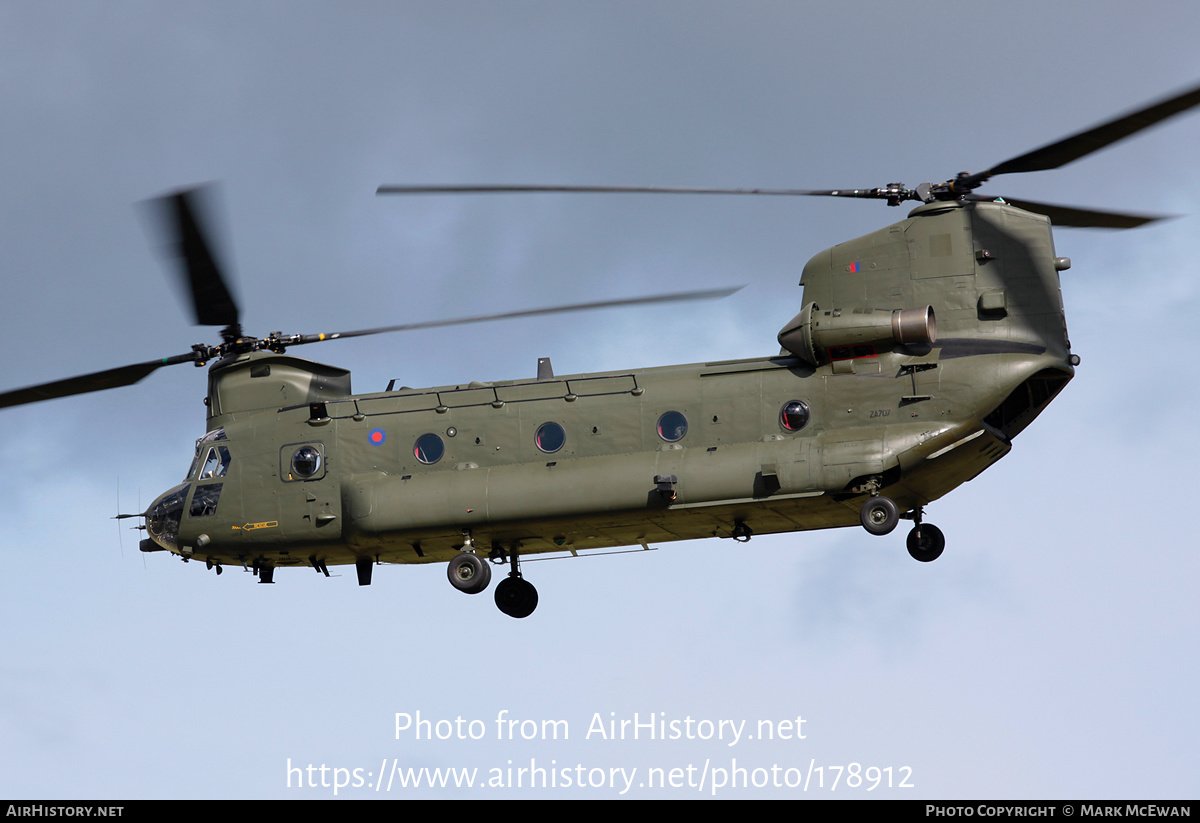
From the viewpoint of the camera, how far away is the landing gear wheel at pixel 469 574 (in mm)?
31188

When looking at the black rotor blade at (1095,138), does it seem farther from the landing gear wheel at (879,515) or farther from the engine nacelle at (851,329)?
the landing gear wheel at (879,515)

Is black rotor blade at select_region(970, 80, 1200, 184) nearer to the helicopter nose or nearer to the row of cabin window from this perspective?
the row of cabin window

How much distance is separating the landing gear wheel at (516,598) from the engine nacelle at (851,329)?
715 centimetres

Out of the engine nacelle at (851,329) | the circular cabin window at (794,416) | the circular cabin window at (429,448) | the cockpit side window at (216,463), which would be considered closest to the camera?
the engine nacelle at (851,329)

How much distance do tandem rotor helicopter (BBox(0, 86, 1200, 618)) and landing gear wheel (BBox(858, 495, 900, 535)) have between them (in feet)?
0.14

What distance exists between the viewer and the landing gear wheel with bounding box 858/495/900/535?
28.7m

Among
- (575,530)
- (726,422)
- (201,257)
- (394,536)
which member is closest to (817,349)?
(726,422)

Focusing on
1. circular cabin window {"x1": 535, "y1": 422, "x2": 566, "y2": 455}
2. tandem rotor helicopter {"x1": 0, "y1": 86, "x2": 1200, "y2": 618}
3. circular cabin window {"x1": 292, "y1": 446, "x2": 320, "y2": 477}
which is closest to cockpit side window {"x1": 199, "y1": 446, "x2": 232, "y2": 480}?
tandem rotor helicopter {"x1": 0, "y1": 86, "x2": 1200, "y2": 618}

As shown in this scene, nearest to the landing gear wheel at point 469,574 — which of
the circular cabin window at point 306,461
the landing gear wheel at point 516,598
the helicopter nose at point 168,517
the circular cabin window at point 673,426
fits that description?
the landing gear wheel at point 516,598

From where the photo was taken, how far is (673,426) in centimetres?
3069

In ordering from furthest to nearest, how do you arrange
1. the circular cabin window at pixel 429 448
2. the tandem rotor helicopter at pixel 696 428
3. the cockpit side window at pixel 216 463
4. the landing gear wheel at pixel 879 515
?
the cockpit side window at pixel 216 463, the circular cabin window at pixel 429 448, the tandem rotor helicopter at pixel 696 428, the landing gear wheel at pixel 879 515

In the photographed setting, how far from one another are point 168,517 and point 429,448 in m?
5.70
